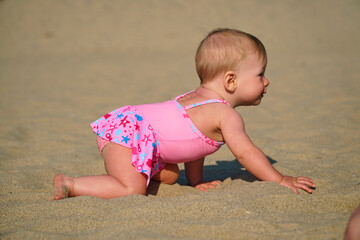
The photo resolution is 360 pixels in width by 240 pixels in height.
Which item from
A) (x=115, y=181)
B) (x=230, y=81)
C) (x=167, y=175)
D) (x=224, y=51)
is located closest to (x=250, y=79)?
(x=230, y=81)

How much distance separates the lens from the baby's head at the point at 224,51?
2613 millimetres

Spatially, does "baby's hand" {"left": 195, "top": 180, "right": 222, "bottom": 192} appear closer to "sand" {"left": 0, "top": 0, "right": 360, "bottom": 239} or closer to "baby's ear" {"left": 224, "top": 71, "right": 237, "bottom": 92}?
"sand" {"left": 0, "top": 0, "right": 360, "bottom": 239}

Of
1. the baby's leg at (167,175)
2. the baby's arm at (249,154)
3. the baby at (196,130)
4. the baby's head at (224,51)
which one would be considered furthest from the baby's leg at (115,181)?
the baby's head at (224,51)

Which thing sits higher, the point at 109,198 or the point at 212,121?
the point at 212,121

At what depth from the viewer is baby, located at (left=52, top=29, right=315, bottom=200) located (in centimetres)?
252

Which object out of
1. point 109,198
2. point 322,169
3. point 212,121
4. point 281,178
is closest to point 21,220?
point 109,198

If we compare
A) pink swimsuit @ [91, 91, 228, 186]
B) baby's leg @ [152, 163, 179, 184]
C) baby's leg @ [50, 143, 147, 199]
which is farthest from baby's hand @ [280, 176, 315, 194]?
baby's leg @ [50, 143, 147, 199]

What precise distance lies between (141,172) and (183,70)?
5.63 metres

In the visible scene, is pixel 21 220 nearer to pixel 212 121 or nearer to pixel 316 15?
pixel 212 121

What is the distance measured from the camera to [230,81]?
105 inches

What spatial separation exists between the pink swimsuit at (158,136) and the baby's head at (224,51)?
21 cm

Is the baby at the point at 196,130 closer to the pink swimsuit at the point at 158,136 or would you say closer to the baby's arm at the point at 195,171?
the pink swimsuit at the point at 158,136

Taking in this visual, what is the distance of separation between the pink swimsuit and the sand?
25 cm

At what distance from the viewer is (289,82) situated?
650cm
